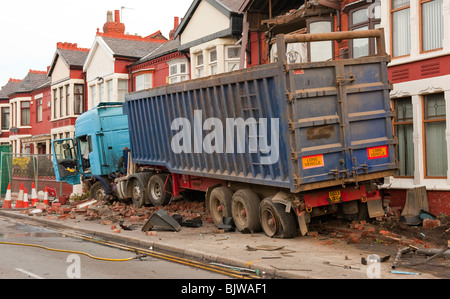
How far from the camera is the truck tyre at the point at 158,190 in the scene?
16.7m

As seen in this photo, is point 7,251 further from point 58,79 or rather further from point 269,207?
point 58,79

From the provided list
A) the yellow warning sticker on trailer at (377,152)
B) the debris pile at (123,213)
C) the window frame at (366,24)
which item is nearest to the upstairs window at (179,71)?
the debris pile at (123,213)

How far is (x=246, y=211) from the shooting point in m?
12.0

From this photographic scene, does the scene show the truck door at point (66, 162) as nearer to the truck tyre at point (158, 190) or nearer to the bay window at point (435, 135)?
the truck tyre at point (158, 190)

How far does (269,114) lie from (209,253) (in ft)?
10.3

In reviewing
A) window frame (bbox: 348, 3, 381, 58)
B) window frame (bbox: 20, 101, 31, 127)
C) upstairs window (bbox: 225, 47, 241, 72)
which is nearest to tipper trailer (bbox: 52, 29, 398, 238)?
Answer: window frame (bbox: 348, 3, 381, 58)

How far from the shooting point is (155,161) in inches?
651

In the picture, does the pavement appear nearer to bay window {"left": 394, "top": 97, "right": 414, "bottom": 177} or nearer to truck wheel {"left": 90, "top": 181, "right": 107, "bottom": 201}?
bay window {"left": 394, "top": 97, "right": 414, "bottom": 177}

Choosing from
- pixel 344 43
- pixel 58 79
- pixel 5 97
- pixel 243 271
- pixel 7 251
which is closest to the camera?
pixel 243 271

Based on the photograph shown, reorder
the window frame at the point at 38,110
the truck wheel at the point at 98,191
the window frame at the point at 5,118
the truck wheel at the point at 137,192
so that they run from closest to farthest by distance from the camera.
Answer: the truck wheel at the point at 137,192
the truck wheel at the point at 98,191
the window frame at the point at 38,110
the window frame at the point at 5,118

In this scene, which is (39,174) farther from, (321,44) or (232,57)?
(321,44)

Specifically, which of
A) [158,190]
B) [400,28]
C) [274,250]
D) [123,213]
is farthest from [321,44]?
[274,250]

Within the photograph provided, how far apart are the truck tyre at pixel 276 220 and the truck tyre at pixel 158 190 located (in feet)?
18.6
